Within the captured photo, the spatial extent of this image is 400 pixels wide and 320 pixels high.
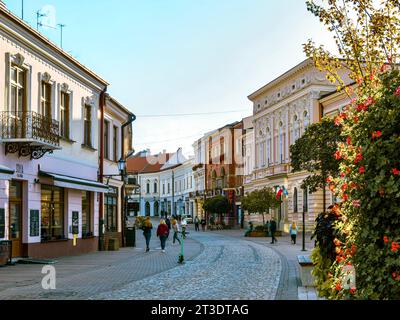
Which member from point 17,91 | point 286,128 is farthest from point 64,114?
point 286,128

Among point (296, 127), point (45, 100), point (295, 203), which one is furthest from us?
point (295, 203)

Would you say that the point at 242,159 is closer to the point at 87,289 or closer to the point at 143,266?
the point at 143,266

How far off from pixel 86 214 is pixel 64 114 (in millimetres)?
5057

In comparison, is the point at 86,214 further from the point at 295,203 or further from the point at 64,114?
the point at 295,203

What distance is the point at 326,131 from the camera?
28.5m

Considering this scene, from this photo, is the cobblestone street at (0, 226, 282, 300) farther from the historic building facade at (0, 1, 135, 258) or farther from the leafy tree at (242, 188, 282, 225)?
the leafy tree at (242, 188, 282, 225)

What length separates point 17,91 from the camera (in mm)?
21625

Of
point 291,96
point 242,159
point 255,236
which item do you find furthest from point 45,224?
point 242,159

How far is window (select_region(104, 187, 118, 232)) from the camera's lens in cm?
3269

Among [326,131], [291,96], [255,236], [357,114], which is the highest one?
[291,96]

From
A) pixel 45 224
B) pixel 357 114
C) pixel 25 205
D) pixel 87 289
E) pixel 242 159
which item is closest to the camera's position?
pixel 357 114

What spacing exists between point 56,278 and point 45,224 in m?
7.51

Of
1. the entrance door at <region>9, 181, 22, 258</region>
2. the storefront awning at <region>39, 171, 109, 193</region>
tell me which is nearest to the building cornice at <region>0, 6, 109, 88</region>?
the storefront awning at <region>39, 171, 109, 193</region>
